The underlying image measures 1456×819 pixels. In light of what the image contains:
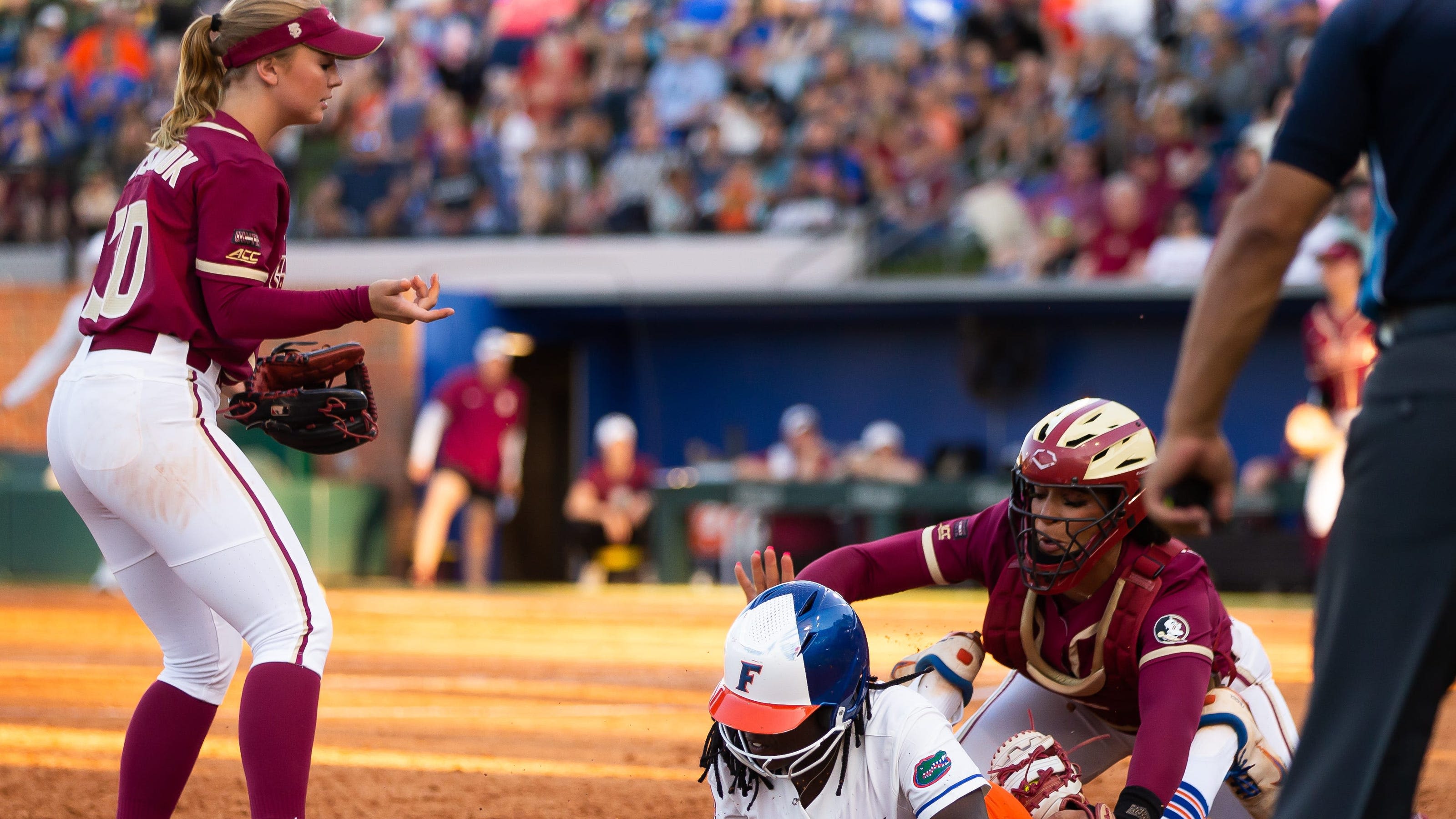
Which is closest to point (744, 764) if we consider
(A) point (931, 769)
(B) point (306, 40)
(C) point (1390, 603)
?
(A) point (931, 769)

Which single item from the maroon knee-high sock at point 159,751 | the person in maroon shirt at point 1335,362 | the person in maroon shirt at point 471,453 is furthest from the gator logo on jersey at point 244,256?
the person in maroon shirt at point 471,453

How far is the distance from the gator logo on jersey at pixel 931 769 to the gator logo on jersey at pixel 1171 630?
76cm

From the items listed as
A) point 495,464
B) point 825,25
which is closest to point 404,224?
point 495,464

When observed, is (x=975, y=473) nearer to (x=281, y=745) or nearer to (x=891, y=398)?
(x=891, y=398)

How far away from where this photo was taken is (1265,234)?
82.8 inches

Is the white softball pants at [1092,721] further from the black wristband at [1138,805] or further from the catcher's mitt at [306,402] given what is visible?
the catcher's mitt at [306,402]

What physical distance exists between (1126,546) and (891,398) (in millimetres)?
12286

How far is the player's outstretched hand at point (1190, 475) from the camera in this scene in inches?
84.0

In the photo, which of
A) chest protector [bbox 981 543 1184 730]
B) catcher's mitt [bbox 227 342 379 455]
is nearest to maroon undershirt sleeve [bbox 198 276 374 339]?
catcher's mitt [bbox 227 342 379 455]

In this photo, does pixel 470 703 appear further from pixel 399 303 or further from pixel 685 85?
pixel 685 85

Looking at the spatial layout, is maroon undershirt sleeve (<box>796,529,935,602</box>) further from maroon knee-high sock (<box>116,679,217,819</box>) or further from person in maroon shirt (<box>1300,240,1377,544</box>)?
person in maroon shirt (<box>1300,240,1377,544</box>)

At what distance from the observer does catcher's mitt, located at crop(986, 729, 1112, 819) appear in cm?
355

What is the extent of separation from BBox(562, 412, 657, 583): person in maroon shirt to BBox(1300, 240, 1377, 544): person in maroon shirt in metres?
6.35

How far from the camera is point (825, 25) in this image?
1764cm
